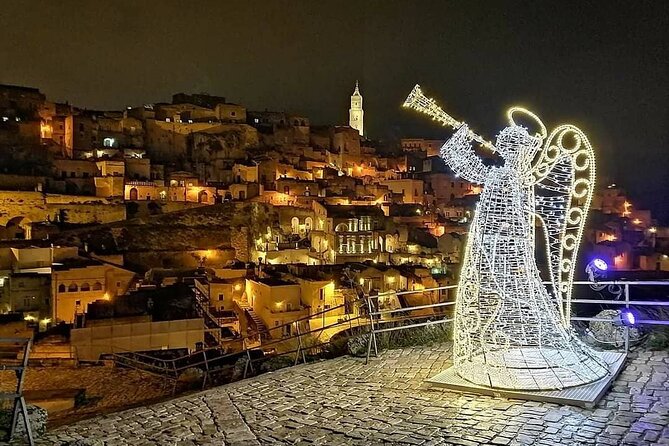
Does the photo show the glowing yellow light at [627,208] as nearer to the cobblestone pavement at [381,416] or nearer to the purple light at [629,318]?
the purple light at [629,318]

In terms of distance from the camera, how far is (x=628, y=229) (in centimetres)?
5609

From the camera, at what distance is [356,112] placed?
108 m

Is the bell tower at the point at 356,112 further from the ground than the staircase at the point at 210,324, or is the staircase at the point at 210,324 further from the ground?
the bell tower at the point at 356,112

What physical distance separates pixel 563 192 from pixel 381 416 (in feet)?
14.1

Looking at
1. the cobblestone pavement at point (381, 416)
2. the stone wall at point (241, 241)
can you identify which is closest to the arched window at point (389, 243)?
the stone wall at point (241, 241)

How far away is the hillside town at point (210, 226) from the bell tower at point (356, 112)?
32.6 metres

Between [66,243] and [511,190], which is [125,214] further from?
[511,190]

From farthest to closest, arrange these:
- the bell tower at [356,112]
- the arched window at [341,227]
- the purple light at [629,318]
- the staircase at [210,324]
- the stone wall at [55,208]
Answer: the bell tower at [356,112]
the arched window at [341,227]
the stone wall at [55,208]
the staircase at [210,324]
the purple light at [629,318]

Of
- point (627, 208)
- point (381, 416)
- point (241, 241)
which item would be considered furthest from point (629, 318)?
point (627, 208)

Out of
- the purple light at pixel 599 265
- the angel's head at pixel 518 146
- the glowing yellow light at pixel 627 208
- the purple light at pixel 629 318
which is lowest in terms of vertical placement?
the purple light at pixel 629 318

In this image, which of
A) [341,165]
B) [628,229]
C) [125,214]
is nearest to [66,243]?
[125,214]

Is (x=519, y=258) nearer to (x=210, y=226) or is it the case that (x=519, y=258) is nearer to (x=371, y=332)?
(x=371, y=332)

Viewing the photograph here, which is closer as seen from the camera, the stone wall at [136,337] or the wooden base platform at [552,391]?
the wooden base platform at [552,391]

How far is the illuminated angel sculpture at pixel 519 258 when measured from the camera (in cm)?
732
